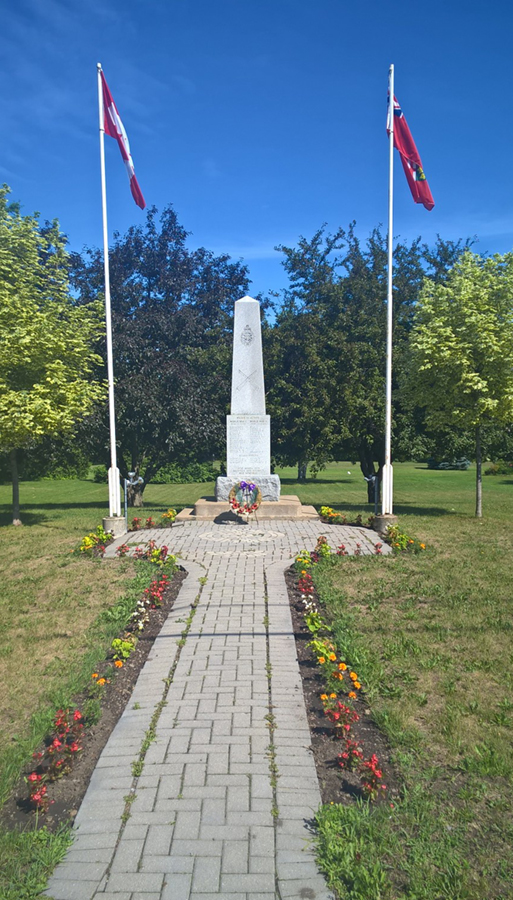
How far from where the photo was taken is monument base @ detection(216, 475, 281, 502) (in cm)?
1590

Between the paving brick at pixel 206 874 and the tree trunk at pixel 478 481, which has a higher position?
the tree trunk at pixel 478 481

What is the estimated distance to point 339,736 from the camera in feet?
16.0

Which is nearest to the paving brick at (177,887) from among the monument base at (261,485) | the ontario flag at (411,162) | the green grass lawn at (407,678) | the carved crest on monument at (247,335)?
the green grass lawn at (407,678)

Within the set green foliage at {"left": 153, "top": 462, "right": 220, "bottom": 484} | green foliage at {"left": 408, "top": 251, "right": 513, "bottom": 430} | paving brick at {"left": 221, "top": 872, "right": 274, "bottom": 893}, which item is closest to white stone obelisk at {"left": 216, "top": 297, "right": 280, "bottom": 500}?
green foliage at {"left": 408, "top": 251, "right": 513, "bottom": 430}

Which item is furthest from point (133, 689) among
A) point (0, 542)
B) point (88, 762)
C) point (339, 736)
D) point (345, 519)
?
point (345, 519)

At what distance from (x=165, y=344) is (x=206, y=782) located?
19.0m

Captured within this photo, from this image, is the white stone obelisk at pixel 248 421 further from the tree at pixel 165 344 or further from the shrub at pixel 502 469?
the shrub at pixel 502 469

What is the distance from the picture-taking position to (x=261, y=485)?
1590cm

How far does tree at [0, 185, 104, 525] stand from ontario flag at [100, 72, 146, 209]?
3813 mm

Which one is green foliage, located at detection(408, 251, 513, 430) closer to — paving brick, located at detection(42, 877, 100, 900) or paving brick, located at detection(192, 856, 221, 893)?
paving brick, located at detection(192, 856, 221, 893)

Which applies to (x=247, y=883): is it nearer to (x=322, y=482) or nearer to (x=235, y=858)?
(x=235, y=858)

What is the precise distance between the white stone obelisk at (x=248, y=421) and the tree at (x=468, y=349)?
4232mm

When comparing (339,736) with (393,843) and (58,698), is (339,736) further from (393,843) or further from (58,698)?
(58,698)

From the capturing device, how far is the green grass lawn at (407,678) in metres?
3.56
